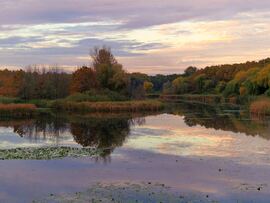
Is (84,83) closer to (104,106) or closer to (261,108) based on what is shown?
(104,106)

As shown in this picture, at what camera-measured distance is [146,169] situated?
16.5 meters

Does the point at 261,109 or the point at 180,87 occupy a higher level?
the point at 180,87

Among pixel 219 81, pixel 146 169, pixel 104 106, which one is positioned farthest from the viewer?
pixel 219 81

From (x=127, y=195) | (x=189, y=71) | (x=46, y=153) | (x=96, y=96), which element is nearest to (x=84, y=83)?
(x=96, y=96)

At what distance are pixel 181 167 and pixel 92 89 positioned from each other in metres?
45.0

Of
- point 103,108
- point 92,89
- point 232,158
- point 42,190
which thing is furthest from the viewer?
point 92,89

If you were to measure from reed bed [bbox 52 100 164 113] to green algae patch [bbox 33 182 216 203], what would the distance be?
37880 mm

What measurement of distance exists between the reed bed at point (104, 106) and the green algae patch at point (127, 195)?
37880 millimetres

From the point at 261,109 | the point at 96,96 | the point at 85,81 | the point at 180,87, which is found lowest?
the point at 261,109

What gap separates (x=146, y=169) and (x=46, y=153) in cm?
575

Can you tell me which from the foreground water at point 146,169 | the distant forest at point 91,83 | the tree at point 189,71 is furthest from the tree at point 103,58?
the tree at point 189,71

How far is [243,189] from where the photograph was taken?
1316 centimetres

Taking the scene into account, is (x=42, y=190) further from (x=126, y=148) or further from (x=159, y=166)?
(x=126, y=148)

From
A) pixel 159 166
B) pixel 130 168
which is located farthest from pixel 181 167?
pixel 130 168
